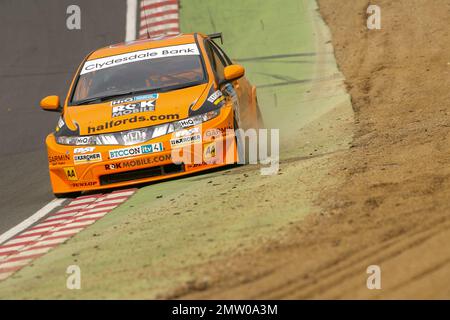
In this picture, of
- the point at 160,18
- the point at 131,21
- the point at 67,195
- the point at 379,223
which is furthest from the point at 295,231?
the point at 131,21

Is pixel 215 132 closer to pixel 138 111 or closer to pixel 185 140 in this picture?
pixel 185 140

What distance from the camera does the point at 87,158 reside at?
32.8 feet

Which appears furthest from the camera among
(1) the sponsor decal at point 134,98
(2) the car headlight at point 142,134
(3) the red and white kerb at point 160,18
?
(3) the red and white kerb at point 160,18

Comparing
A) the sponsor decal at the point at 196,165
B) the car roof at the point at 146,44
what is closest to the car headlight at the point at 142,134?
the sponsor decal at the point at 196,165

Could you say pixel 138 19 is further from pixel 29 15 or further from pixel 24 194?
pixel 24 194

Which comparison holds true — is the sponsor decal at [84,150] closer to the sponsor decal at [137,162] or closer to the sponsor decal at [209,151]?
the sponsor decal at [137,162]

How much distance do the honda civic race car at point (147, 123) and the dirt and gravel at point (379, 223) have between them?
1.30 m

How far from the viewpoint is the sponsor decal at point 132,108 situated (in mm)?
10250

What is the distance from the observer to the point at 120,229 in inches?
316

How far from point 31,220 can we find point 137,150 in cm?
123

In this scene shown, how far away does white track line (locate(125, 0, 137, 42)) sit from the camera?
20.7 metres

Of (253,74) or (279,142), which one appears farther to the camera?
(253,74)
